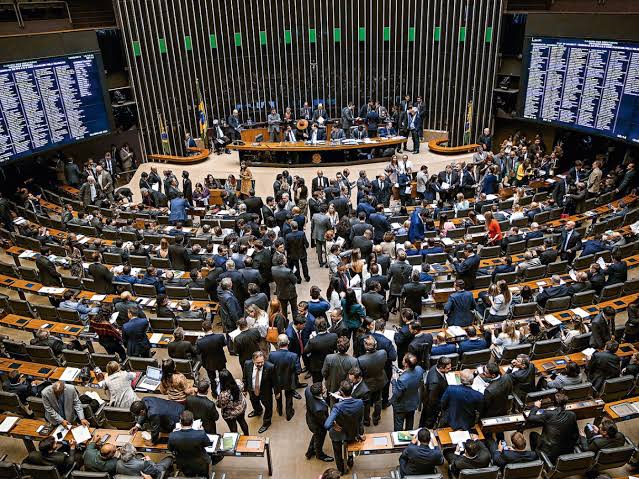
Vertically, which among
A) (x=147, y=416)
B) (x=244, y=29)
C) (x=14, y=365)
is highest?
(x=244, y=29)

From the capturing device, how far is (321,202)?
36.9 ft

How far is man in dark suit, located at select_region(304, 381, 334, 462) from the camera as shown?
5734mm


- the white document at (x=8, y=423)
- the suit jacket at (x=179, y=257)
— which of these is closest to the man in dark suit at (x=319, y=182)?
the suit jacket at (x=179, y=257)

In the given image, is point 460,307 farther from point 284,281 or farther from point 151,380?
point 151,380

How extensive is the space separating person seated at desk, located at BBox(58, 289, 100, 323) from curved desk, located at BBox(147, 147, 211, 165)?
9369mm

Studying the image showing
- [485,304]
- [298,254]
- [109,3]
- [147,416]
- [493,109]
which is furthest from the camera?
[493,109]

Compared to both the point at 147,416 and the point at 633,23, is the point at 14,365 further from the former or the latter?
the point at 633,23

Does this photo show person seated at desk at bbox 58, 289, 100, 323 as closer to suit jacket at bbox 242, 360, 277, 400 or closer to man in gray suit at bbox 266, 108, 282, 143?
suit jacket at bbox 242, 360, 277, 400

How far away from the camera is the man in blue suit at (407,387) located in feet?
19.8

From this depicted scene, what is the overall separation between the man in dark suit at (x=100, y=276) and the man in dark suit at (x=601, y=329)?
7576mm

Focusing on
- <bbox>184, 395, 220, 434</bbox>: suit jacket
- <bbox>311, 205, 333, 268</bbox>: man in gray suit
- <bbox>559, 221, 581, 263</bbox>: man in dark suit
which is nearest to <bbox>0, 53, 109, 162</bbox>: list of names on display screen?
<bbox>311, 205, 333, 268</bbox>: man in gray suit

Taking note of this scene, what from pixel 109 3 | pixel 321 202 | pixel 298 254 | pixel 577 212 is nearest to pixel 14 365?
pixel 298 254

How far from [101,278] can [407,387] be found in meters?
5.65

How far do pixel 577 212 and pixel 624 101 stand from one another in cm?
342
